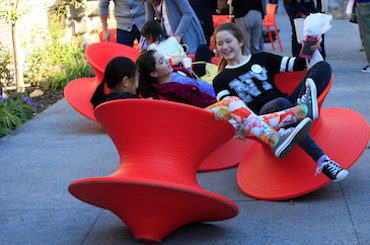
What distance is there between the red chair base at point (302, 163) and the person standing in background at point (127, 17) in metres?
3.77

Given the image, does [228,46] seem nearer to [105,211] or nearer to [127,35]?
[105,211]

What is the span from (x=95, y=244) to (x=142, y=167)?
22.5 inches

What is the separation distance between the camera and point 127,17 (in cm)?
723

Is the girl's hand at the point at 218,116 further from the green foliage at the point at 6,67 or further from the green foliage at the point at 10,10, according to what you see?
the green foliage at the point at 6,67

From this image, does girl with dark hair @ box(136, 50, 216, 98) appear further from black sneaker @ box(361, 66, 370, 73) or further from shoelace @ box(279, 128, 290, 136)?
black sneaker @ box(361, 66, 370, 73)

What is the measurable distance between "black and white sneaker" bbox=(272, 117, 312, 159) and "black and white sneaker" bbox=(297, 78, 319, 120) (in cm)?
15

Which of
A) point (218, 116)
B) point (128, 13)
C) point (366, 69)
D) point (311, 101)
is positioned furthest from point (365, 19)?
point (218, 116)

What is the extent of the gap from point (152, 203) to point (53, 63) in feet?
22.5

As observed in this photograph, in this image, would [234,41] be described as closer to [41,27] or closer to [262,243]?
[262,243]

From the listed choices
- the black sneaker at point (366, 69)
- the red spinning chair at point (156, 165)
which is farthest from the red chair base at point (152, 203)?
the black sneaker at point (366, 69)

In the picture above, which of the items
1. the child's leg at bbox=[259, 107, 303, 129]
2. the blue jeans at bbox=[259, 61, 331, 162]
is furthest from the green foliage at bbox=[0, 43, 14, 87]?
the child's leg at bbox=[259, 107, 303, 129]

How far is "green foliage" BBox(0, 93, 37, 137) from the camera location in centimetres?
614

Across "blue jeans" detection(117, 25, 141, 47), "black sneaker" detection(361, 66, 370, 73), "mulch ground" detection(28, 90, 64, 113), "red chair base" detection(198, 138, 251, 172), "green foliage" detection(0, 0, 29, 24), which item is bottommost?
"mulch ground" detection(28, 90, 64, 113)

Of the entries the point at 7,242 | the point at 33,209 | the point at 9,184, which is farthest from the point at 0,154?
the point at 7,242
